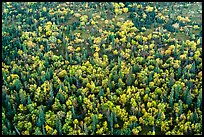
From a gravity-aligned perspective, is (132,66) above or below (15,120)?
above

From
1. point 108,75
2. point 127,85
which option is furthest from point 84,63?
point 127,85

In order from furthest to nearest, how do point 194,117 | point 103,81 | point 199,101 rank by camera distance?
point 103,81, point 199,101, point 194,117

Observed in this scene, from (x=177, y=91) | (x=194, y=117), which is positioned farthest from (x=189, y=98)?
(x=194, y=117)

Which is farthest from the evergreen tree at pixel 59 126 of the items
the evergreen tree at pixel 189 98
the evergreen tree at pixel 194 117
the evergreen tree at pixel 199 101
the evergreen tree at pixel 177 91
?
the evergreen tree at pixel 199 101

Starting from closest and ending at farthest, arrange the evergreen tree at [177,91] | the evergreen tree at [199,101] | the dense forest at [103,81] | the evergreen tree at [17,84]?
the dense forest at [103,81] → the evergreen tree at [199,101] → the evergreen tree at [177,91] → the evergreen tree at [17,84]

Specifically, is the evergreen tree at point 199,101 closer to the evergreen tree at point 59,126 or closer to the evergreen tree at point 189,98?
the evergreen tree at point 189,98

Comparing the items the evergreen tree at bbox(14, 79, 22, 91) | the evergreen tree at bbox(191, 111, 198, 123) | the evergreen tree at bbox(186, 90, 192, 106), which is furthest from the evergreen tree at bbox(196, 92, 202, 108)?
the evergreen tree at bbox(14, 79, 22, 91)

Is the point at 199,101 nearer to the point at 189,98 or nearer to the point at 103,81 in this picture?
the point at 189,98

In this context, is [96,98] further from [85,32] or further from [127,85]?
[85,32]
